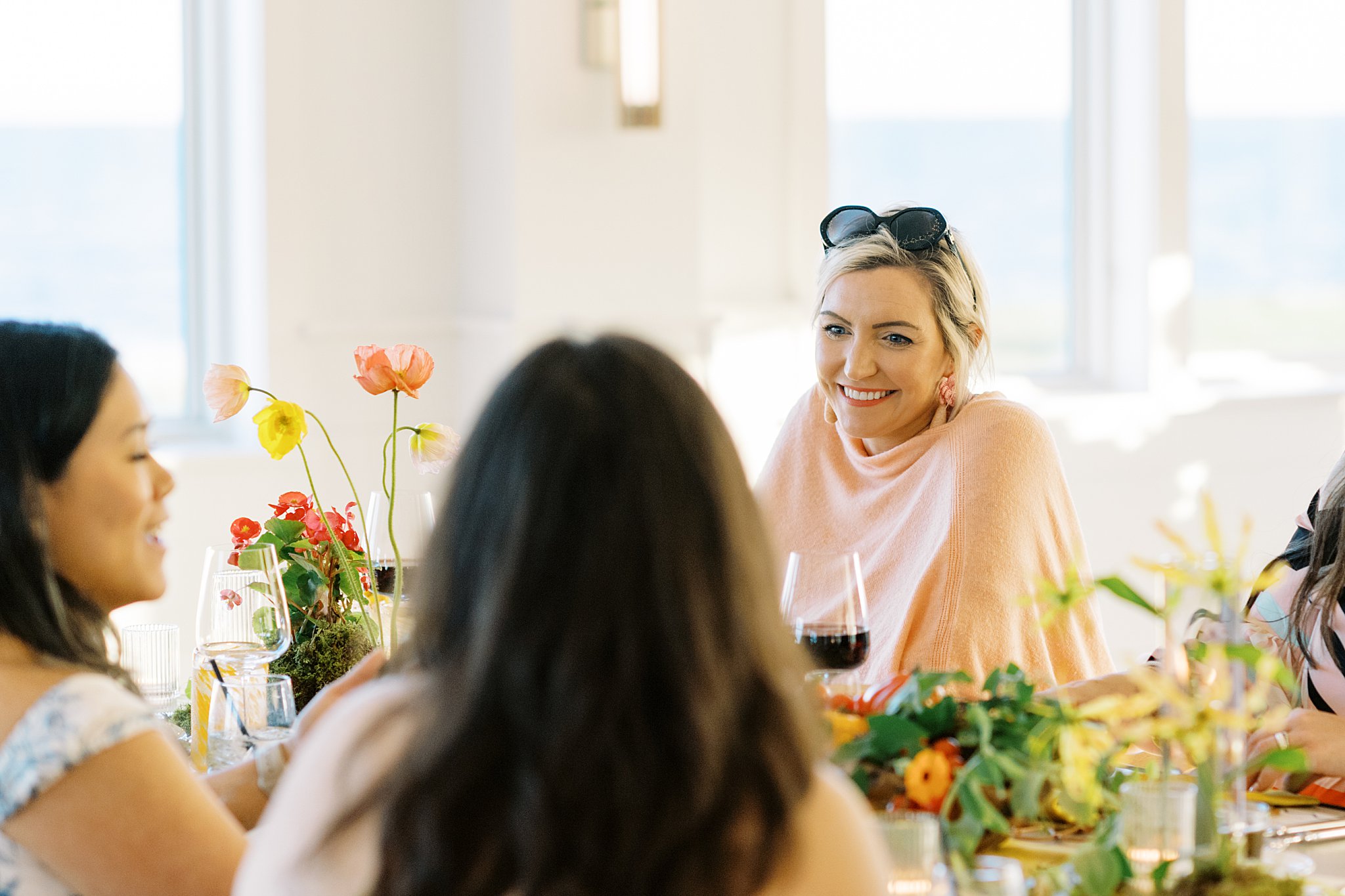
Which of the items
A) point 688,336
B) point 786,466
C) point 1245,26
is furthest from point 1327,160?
point 786,466

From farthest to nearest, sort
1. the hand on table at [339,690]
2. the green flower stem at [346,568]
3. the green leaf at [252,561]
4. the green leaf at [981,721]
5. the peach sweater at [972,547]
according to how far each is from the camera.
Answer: the peach sweater at [972,547] < the green flower stem at [346,568] < the green leaf at [252,561] < the hand on table at [339,690] < the green leaf at [981,721]

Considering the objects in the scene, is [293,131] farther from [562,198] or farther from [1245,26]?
[1245,26]

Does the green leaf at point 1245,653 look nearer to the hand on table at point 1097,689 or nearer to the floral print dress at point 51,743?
the hand on table at point 1097,689

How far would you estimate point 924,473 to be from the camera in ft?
7.38

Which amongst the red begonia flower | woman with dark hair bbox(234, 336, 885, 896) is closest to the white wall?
the red begonia flower

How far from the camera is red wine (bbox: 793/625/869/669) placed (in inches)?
59.0

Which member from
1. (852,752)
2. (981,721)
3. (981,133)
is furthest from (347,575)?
(981,133)

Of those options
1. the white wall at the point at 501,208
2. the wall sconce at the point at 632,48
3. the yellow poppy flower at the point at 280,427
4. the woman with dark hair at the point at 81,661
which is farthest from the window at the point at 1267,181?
the woman with dark hair at the point at 81,661

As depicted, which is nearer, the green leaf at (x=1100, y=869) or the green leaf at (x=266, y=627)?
the green leaf at (x=1100, y=869)

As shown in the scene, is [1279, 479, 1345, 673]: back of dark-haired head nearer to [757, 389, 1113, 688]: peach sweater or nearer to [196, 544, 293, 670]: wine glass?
[757, 389, 1113, 688]: peach sweater

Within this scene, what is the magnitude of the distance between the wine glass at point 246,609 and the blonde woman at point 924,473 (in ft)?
2.94

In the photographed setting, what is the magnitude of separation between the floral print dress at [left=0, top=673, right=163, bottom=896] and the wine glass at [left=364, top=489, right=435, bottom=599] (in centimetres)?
52

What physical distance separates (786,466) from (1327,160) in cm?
343

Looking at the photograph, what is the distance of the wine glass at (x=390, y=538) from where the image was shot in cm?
172
